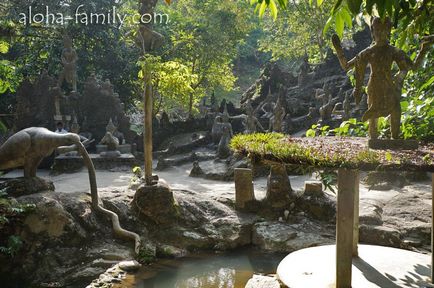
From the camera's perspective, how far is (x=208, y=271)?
8.20 meters

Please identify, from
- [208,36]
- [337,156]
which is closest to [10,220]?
[337,156]

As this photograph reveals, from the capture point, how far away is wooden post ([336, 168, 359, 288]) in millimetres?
4309

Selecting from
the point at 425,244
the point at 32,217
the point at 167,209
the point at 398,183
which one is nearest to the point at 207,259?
the point at 167,209

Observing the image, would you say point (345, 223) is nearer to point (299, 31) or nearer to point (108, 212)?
point (108, 212)

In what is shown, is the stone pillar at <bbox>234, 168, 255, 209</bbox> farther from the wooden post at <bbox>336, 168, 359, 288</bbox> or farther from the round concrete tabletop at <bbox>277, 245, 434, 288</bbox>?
the wooden post at <bbox>336, 168, 359, 288</bbox>

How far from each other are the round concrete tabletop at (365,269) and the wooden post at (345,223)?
381 mm

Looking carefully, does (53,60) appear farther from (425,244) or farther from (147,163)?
(425,244)

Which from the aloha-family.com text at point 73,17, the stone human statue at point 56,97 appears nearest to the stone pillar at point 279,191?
the stone human statue at point 56,97

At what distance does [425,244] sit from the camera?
27.5 feet

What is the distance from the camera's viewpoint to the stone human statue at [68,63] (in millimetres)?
20844

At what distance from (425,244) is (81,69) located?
2146 centimetres

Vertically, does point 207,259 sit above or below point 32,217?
below

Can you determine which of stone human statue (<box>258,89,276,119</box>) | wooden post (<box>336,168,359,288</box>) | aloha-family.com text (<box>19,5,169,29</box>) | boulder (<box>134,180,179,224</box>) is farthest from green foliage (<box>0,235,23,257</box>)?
stone human statue (<box>258,89,276,119</box>)

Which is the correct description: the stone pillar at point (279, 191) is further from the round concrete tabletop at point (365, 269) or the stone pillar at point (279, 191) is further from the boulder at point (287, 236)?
the round concrete tabletop at point (365, 269)
